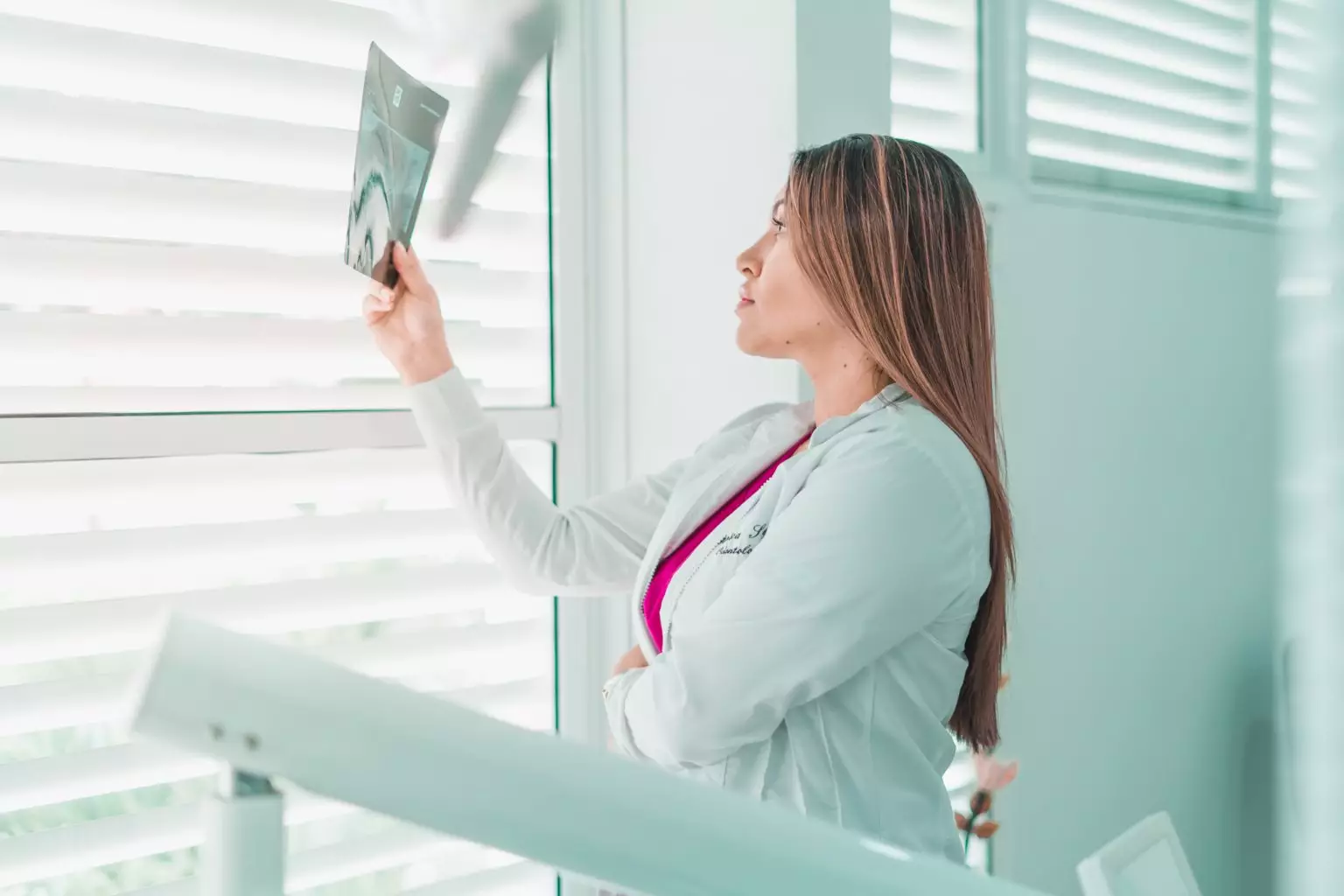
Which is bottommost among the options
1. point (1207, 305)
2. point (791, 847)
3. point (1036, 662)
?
point (1036, 662)

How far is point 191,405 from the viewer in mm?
1239

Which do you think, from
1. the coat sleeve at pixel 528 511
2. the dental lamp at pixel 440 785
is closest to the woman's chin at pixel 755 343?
the coat sleeve at pixel 528 511

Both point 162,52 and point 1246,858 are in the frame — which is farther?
point 1246,858

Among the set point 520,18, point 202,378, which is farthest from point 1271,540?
point 202,378

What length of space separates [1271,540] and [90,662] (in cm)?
240

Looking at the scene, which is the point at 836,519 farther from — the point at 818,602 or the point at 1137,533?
the point at 1137,533

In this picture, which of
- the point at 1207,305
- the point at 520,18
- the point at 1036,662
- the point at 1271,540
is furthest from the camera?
the point at 1271,540

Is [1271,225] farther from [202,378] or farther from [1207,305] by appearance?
[202,378]

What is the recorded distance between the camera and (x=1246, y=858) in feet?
8.33

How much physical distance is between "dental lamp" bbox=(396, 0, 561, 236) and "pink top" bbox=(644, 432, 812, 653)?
510 mm

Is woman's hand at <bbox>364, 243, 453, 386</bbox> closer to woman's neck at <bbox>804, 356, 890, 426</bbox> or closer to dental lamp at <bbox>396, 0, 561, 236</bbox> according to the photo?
dental lamp at <bbox>396, 0, 561, 236</bbox>

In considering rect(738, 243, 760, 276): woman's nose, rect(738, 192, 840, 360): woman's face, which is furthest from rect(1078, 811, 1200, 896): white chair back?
rect(738, 243, 760, 276): woman's nose

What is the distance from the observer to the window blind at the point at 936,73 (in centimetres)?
190

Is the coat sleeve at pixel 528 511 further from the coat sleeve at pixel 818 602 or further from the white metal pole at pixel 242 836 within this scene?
the white metal pole at pixel 242 836
